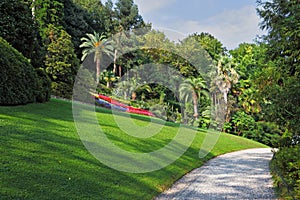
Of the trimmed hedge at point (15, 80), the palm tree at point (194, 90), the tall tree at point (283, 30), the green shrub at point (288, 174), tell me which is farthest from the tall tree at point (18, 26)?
the palm tree at point (194, 90)

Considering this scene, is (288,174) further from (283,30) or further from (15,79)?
(15,79)

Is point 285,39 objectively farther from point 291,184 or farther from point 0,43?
point 0,43

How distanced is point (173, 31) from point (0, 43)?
5.57 metres

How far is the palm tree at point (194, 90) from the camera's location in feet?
89.2

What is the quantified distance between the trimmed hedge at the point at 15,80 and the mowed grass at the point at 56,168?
411 millimetres

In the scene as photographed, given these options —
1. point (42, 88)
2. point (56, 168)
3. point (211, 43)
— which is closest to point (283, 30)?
point (56, 168)

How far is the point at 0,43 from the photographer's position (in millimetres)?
9148

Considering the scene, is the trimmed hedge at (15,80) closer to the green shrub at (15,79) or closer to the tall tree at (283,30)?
the green shrub at (15,79)

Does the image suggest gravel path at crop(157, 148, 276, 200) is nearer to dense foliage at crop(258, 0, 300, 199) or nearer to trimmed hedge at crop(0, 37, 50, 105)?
dense foliage at crop(258, 0, 300, 199)

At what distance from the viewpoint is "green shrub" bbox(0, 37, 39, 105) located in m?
8.42

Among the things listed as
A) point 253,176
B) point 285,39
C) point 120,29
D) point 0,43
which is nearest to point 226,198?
point 253,176

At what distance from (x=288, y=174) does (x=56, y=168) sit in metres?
4.74

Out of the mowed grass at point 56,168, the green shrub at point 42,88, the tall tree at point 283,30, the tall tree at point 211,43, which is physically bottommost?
the mowed grass at point 56,168

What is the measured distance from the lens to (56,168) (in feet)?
17.2
